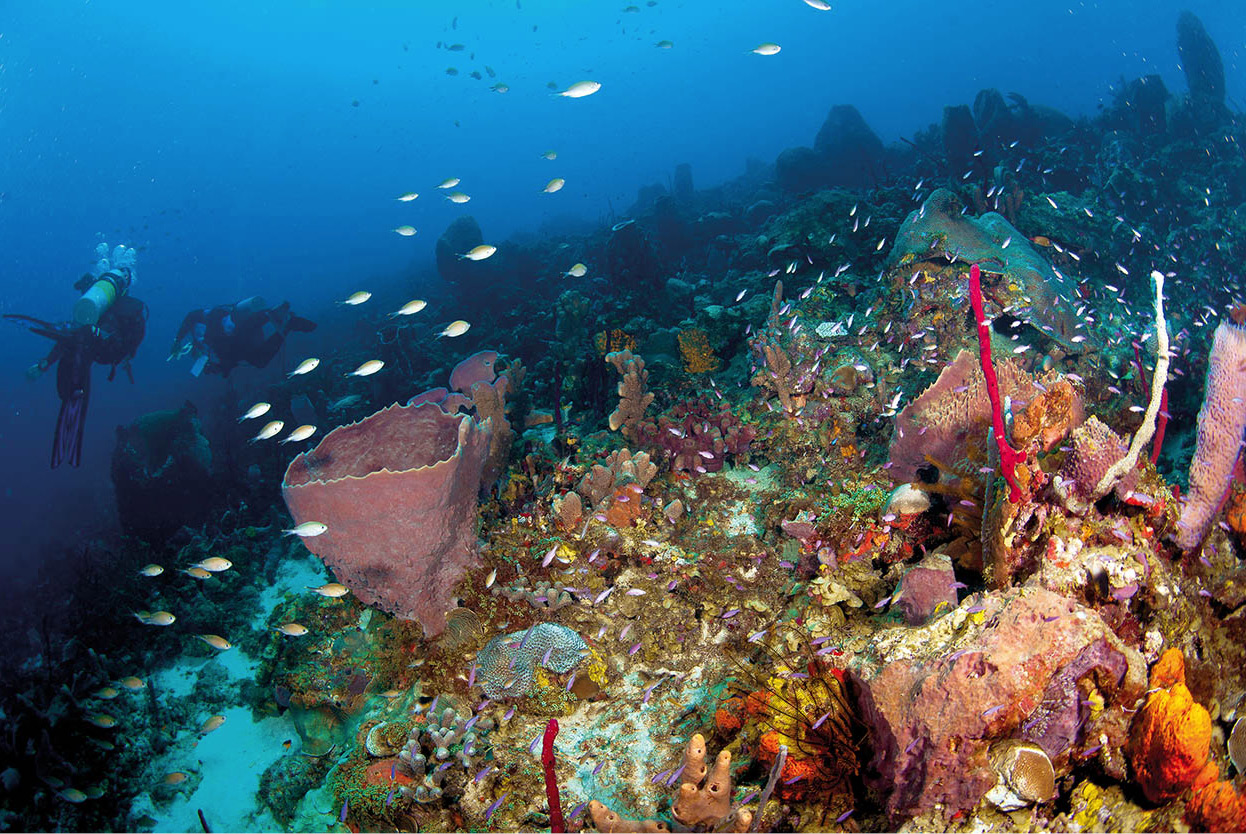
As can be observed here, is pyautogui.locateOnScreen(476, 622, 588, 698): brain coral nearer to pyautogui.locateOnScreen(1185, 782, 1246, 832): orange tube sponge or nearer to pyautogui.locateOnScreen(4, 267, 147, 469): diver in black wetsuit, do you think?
pyautogui.locateOnScreen(1185, 782, 1246, 832): orange tube sponge

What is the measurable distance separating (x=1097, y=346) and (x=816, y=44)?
137 m

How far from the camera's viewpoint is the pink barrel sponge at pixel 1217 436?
322 cm

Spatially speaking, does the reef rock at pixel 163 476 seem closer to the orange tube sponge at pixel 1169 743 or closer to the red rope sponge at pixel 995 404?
the red rope sponge at pixel 995 404

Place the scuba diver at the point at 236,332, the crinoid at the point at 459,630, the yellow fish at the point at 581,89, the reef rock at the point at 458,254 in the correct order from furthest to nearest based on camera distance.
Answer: the reef rock at the point at 458,254
the scuba diver at the point at 236,332
the yellow fish at the point at 581,89
the crinoid at the point at 459,630

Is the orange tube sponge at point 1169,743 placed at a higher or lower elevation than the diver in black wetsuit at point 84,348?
higher

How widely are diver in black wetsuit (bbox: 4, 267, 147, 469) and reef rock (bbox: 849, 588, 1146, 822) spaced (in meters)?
13.5

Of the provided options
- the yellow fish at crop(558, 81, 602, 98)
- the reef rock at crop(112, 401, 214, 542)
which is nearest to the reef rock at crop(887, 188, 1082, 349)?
the yellow fish at crop(558, 81, 602, 98)

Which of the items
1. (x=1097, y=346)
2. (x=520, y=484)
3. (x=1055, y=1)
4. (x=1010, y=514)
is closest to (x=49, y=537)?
(x=520, y=484)

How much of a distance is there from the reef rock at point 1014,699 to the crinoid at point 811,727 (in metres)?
0.42

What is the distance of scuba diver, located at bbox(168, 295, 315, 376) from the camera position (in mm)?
13539

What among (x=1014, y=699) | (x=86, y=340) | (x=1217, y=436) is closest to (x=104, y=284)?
(x=86, y=340)

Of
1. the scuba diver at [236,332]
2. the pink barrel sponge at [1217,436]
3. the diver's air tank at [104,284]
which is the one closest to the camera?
the pink barrel sponge at [1217,436]

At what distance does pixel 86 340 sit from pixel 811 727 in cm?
1487

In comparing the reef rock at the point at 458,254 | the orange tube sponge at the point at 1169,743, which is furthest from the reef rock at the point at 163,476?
the orange tube sponge at the point at 1169,743
